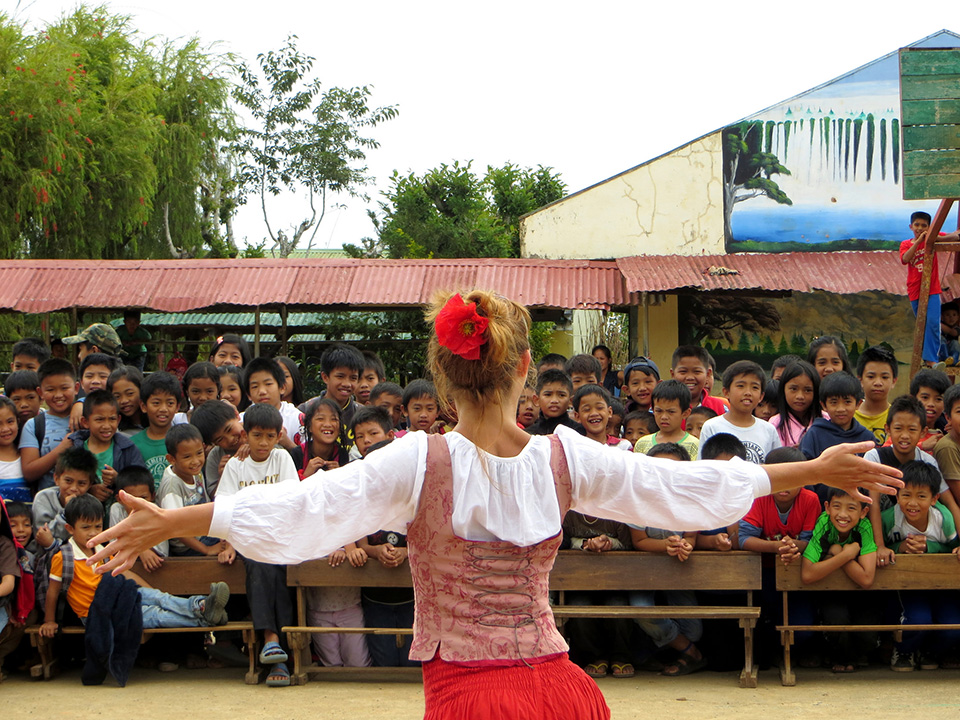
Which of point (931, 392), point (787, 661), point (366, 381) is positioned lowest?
point (787, 661)

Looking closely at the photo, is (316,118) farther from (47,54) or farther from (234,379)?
(234,379)

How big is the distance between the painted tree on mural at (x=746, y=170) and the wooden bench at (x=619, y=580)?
34.4 feet

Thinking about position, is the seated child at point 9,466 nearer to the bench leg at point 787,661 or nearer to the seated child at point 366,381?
the seated child at point 366,381

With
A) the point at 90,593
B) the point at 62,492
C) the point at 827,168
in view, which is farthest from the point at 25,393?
the point at 827,168

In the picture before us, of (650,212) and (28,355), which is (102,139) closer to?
(650,212)

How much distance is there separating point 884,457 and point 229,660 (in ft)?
12.2

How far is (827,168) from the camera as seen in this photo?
14703mm

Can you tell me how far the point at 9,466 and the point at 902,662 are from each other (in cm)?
501

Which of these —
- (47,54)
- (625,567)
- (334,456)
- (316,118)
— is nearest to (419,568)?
(625,567)

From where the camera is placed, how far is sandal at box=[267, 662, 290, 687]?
521cm

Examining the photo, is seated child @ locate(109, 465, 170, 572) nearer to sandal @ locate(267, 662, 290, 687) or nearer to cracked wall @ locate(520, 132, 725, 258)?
sandal @ locate(267, 662, 290, 687)

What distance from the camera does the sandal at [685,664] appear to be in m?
5.38

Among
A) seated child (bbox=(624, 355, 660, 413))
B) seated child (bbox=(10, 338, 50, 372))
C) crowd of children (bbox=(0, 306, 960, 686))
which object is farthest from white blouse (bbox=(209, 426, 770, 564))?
seated child (bbox=(10, 338, 50, 372))

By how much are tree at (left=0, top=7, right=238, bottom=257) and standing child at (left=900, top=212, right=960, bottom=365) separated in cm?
1350
